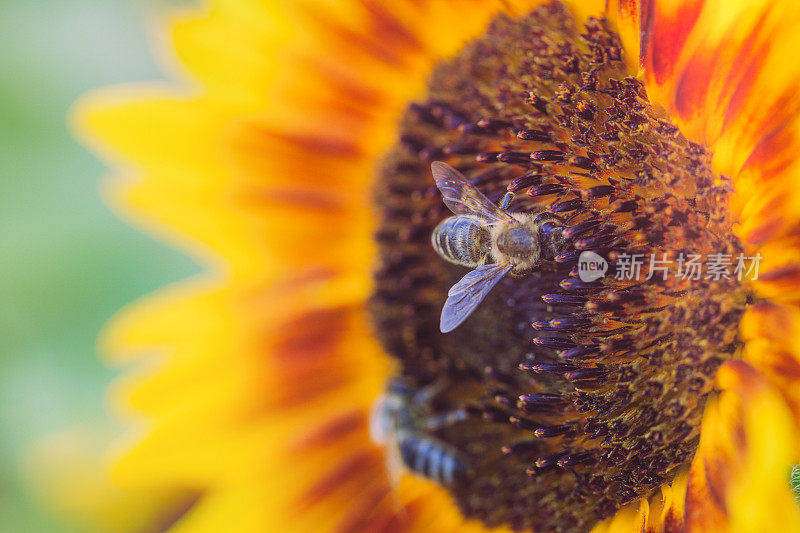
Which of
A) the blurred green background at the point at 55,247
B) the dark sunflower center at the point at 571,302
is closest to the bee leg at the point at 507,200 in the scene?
the dark sunflower center at the point at 571,302

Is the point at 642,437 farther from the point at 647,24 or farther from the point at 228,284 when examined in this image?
the point at 228,284

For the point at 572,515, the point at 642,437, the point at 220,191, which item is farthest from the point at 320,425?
the point at 642,437

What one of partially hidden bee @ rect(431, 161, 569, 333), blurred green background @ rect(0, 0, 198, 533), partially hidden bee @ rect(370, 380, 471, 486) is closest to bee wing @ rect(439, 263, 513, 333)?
partially hidden bee @ rect(431, 161, 569, 333)

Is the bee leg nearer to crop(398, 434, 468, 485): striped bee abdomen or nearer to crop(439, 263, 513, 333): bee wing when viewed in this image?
crop(439, 263, 513, 333): bee wing

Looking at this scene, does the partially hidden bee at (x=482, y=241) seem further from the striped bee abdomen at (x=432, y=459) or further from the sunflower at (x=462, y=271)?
the striped bee abdomen at (x=432, y=459)

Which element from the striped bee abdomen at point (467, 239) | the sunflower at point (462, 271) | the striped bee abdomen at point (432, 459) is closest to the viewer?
the sunflower at point (462, 271)

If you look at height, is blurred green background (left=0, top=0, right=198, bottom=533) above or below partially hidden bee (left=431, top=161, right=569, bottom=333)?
above


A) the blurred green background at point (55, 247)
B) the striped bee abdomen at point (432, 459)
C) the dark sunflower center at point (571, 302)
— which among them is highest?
the blurred green background at point (55, 247)
